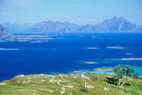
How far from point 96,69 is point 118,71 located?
87.3 metres

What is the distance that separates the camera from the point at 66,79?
88000mm

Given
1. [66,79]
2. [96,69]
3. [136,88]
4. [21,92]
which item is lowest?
[96,69]

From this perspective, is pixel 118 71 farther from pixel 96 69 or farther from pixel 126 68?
pixel 96 69

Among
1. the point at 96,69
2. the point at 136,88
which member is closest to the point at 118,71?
the point at 136,88

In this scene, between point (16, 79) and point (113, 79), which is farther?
point (113, 79)

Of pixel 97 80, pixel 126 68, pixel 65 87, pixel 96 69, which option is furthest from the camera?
pixel 96 69

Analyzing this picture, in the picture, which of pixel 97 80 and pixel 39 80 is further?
pixel 97 80

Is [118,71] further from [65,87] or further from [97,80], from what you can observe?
[65,87]

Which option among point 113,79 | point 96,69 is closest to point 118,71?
point 113,79

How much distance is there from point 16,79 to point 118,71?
47.9 m

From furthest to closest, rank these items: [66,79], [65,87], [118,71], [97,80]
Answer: [118,71]
[97,80]
[66,79]
[65,87]

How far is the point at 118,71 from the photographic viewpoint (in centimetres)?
10438

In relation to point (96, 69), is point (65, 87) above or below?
above

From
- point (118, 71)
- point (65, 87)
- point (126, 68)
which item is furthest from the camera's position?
point (126, 68)
